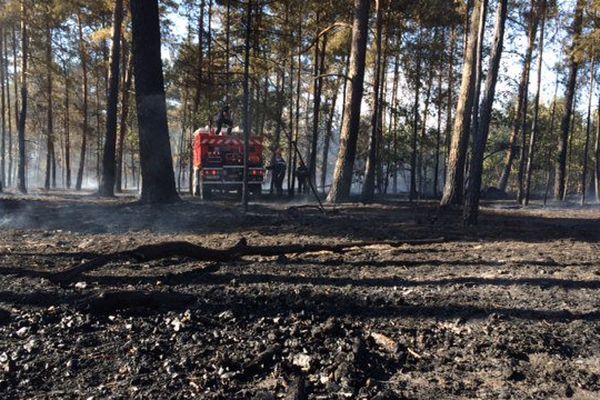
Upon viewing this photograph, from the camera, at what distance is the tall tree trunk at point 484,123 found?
897 centimetres

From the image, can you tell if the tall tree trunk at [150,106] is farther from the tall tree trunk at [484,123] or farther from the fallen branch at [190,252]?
the tall tree trunk at [484,123]

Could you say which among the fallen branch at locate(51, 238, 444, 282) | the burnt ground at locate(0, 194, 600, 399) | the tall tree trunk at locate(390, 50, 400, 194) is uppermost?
the tall tree trunk at locate(390, 50, 400, 194)

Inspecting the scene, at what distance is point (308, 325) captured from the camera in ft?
12.2

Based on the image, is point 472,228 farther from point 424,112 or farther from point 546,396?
point 424,112

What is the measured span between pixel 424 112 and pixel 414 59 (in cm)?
394

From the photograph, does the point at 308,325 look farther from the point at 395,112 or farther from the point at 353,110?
the point at 395,112

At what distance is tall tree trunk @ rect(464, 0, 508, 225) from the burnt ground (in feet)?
7.97

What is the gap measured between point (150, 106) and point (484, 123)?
→ 684 centimetres

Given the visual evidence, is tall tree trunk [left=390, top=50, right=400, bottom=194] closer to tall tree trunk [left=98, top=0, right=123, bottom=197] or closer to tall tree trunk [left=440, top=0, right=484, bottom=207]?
tall tree trunk [left=440, top=0, right=484, bottom=207]

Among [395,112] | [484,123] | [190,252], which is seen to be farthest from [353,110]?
[395,112]

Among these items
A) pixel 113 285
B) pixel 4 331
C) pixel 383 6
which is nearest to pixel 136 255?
pixel 113 285

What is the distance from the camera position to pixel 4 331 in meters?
3.50

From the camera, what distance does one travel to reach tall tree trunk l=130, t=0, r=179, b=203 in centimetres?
1051

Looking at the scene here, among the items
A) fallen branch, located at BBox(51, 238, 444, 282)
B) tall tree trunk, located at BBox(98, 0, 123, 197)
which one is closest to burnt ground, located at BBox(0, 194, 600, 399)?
fallen branch, located at BBox(51, 238, 444, 282)
